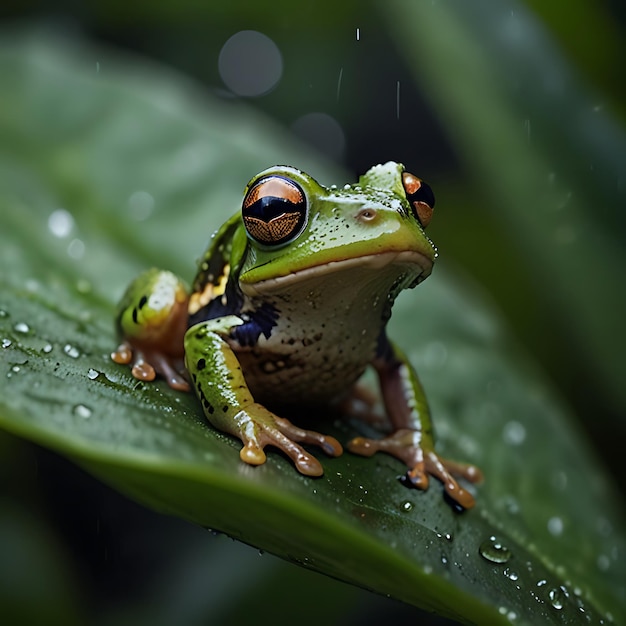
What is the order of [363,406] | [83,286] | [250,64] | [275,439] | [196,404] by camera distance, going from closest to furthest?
[275,439] → [196,404] → [83,286] → [363,406] → [250,64]

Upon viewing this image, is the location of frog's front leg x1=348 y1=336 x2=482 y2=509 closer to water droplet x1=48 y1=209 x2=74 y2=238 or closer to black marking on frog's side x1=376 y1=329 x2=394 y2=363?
black marking on frog's side x1=376 y1=329 x2=394 y2=363

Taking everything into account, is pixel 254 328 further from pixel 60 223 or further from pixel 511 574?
pixel 60 223

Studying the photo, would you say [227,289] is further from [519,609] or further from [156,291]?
[519,609]

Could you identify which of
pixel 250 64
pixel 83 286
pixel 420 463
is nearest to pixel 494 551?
pixel 420 463

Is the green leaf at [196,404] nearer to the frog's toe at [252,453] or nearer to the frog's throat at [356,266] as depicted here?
the frog's toe at [252,453]

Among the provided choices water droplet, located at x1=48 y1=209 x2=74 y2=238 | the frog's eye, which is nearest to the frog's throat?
the frog's eye

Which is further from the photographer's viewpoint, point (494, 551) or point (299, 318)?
point (299, 318)
